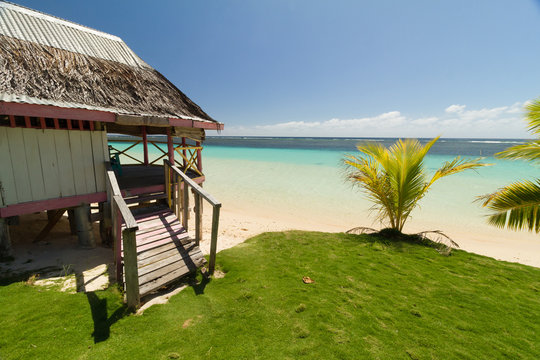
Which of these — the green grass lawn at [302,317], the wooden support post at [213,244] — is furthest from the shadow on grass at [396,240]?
the wooden support post at [213,244]

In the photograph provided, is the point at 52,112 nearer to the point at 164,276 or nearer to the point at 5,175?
the point at 5,175

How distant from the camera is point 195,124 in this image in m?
6.79

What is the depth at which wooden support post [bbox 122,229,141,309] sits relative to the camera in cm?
297

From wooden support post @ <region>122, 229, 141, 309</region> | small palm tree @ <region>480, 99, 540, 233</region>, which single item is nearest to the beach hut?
wooden support post @ <region>122, 229, 141, 309</region>

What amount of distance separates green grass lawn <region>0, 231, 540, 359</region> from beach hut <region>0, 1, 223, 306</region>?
0.61 m

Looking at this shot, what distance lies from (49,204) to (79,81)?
10.0 feet

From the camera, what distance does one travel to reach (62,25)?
7.23 metres

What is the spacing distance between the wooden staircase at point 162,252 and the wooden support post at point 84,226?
1457mm

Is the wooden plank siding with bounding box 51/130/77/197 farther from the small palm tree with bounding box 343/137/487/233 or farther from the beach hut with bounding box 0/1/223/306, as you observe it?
the small palm tree with bounding box 343/137/487/233

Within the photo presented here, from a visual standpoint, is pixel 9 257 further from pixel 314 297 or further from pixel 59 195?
pixel 314 297

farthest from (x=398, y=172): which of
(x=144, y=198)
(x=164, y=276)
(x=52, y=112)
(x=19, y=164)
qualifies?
(x=19, y=164)

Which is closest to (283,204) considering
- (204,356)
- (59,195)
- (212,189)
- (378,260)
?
(212,189)

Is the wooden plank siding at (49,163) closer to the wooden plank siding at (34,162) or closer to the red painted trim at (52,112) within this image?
the wooden plank siding at (34,162)

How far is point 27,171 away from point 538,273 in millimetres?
10692
